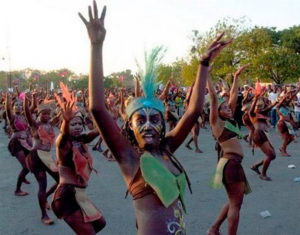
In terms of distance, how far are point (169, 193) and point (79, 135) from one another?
2198mm

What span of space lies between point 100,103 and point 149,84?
1.58 feet

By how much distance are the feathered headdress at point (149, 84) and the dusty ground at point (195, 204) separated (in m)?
3.14

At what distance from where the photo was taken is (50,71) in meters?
90.8

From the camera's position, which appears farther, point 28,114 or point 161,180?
point 28,114

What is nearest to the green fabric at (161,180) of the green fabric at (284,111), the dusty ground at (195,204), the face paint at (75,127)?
the face paint at (75,127)

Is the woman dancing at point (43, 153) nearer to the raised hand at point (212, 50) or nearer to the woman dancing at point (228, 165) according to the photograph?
the woman dancing at point (228, 165)

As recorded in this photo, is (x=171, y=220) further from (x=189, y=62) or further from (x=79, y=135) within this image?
(x=189, y=62)

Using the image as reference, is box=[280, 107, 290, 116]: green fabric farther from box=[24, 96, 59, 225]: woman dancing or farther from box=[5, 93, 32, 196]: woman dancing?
box=[24, 96, 59, 225]: woman dancing

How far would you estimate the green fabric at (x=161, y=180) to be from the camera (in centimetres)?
250

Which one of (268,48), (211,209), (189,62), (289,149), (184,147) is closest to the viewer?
(211,209)

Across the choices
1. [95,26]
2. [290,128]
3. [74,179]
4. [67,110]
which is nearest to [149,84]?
[95,26]

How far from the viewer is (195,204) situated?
6715 mm

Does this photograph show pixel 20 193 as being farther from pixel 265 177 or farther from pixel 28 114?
pixel 265 177

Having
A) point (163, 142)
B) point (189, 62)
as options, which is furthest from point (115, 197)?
point (189, 62)
